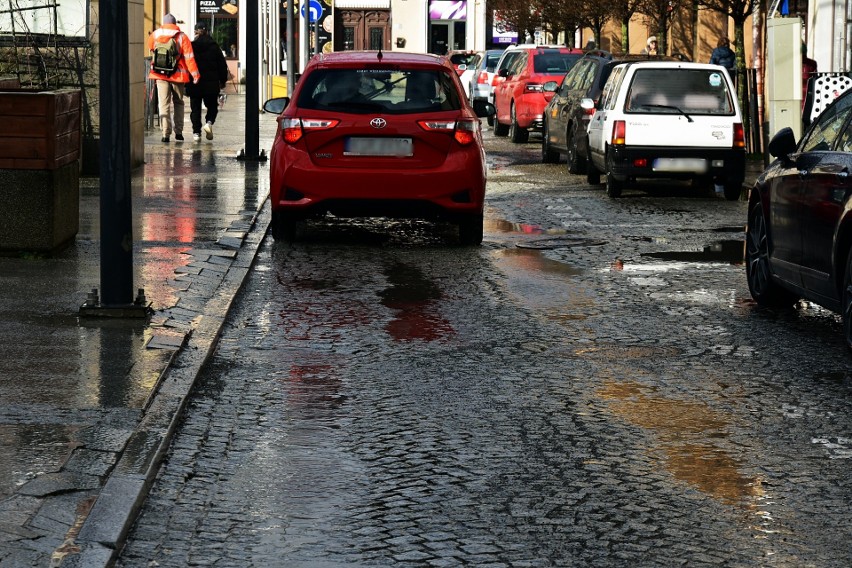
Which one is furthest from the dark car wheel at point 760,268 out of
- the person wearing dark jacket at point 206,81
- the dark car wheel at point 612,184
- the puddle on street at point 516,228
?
the person wearing dark jacket at point 206,81

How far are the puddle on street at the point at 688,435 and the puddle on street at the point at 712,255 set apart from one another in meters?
5.43

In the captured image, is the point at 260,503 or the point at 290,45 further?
the point at 290,45

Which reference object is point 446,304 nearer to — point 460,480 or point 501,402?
point 501,402

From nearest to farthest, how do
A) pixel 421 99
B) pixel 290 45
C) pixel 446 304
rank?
1. pixel 446 304
2. pixel 421 99
3. pixel 290 45

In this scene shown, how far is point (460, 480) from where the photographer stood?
6.25m

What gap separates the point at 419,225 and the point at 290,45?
19.3 meters

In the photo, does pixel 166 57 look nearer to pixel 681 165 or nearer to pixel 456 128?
pixel 681 165

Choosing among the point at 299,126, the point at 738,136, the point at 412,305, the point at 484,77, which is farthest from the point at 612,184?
the point at 484,77

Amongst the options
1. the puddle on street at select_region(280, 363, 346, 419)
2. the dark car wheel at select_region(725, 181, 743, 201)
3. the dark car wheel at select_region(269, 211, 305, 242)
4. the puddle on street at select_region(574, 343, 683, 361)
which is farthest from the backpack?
the puddle on street at select_region(280, 363, 346, 419)

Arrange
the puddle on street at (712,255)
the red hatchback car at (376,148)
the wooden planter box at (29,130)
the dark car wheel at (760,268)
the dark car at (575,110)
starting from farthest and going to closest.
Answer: the dark car at (575,110)
the red hatchback car at (376,148)
the puddle on street at (712,255)
the wooden planter box at (29,130)
the dark car wheel at (760,268)

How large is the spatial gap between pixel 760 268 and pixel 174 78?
1685cm

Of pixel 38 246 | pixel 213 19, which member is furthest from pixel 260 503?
pixel 213 19

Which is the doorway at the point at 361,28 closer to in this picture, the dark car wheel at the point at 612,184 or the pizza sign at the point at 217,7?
the pizza sign at the point at 217,7

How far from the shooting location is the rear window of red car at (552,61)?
31.0 metres
